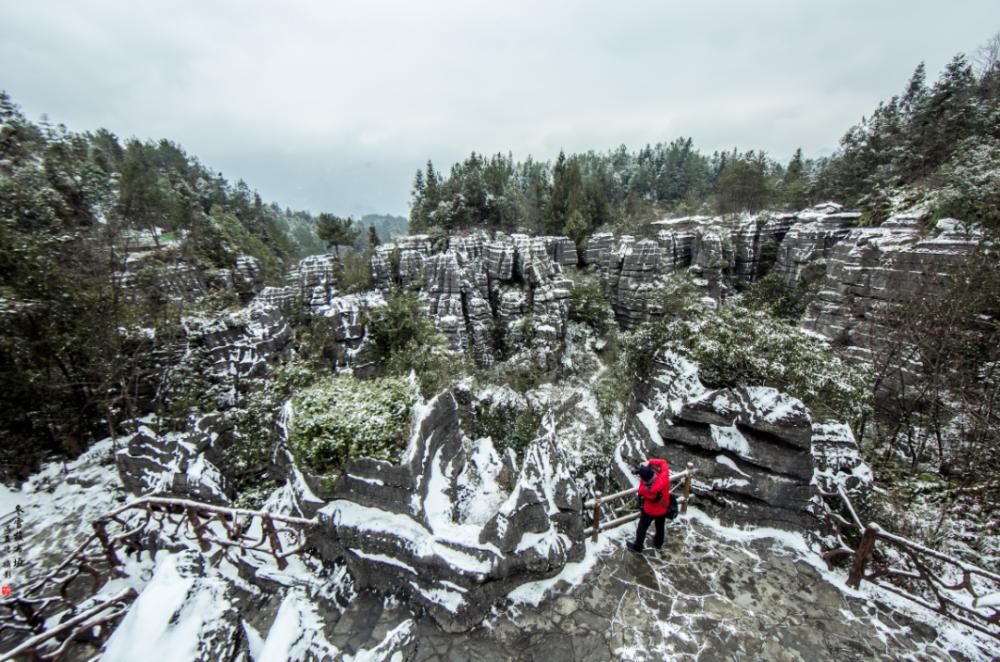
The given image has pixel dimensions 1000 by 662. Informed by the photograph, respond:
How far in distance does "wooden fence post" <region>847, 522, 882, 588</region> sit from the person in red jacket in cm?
221

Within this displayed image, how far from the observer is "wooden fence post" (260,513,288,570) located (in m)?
4.54

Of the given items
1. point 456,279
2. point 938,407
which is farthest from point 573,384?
point 938,407

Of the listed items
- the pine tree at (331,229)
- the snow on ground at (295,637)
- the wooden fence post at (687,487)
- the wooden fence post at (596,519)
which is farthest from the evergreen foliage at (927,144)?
the pine tree at (331,229)

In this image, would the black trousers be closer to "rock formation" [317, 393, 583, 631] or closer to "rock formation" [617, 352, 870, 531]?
"rock formation" [317, 393, 583, 631]

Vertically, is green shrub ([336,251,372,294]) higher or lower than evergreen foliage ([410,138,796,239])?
lower

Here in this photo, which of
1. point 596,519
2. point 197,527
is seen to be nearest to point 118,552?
point 197,527

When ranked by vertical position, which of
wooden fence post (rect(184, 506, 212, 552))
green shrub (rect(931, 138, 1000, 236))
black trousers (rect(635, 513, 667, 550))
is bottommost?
black trousers (rect(635, 513, 667, 550))

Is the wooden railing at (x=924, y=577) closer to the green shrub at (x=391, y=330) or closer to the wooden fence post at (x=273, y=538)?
the wooden fence post at (x=273, y=538)

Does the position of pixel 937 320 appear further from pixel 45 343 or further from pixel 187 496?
pixel 45 343

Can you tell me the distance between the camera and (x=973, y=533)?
19.8 feet

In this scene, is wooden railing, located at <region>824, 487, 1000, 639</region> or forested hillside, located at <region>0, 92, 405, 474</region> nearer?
wooden railing, located at <region>824, 487, 1000, 639</region>

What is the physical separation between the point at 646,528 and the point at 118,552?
826 cm

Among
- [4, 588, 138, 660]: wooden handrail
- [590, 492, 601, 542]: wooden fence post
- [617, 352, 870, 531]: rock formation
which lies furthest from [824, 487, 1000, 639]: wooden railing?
[4, 588, 138, 660]: wooden handrail

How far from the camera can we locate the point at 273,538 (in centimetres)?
464
